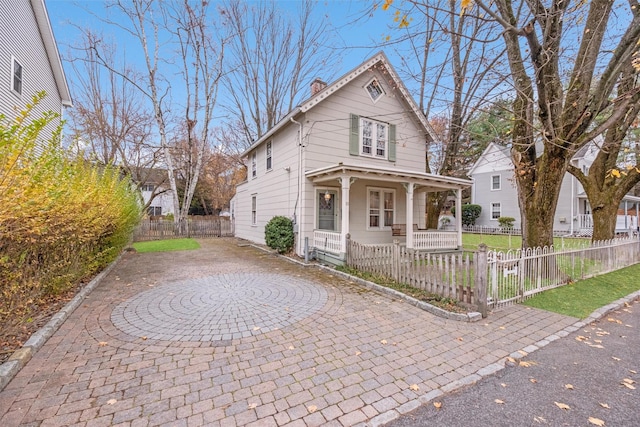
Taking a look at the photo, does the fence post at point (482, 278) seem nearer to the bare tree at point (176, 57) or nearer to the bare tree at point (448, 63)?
the bare tree at point (448, 63)

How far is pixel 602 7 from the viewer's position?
19.1ft

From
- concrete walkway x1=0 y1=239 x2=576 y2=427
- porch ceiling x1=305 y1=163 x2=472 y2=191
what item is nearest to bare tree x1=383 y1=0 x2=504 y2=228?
porch ceiling x1=305 y1=163 x2=472 y2=191

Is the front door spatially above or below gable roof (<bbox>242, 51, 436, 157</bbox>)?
below

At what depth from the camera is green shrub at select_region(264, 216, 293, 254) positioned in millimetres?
10875

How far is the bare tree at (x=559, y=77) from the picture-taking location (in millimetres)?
5793

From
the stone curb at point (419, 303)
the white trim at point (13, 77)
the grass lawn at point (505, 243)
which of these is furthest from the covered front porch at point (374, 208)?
the white trim at point (13, 77)

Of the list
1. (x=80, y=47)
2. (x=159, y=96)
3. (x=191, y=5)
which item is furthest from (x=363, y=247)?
Result: (x=80, y=47)

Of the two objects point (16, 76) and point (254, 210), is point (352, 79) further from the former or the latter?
point (16, 76)

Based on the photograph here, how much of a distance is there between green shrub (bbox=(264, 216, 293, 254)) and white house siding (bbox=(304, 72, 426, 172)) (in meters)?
2.34

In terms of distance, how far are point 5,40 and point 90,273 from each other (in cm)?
841

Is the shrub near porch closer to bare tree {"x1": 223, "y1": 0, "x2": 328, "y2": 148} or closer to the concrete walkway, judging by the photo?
the concrete walkway

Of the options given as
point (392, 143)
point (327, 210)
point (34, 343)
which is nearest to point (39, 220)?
point (34, 343)

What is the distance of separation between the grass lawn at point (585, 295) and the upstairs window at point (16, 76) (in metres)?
16.2

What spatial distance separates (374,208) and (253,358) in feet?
30.7
